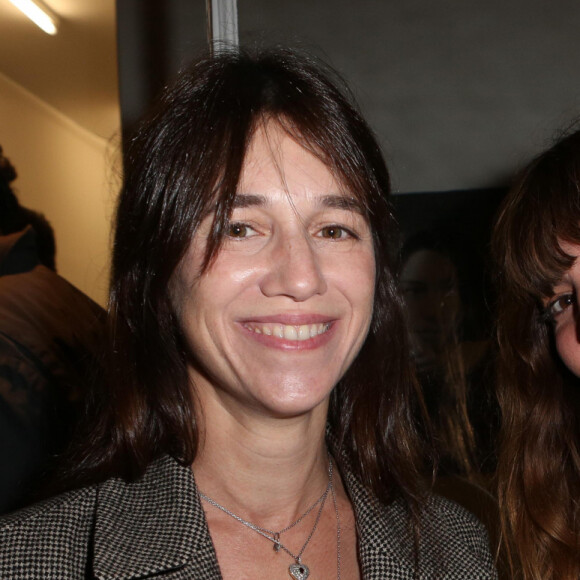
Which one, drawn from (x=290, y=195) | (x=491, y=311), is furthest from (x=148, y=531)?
(x=491, y=311)

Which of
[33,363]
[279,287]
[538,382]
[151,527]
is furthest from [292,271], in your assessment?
[538,382]

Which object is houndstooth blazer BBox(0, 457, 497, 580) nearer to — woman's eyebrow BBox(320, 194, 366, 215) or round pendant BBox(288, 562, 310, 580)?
round pendant BBox(288, 562, 310, 580)

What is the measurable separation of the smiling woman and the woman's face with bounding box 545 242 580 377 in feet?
1.11

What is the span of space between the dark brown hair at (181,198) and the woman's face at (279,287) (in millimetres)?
33

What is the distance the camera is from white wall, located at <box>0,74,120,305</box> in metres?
1.73

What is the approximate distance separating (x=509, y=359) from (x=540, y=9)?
84 cm

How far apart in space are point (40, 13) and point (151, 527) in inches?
A: 41.7

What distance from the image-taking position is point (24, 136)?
174cm

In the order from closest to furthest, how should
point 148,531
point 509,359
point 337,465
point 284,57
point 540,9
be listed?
point 148,531 < point 284,57 < point 337,465 < point 509,359 < point 540,9

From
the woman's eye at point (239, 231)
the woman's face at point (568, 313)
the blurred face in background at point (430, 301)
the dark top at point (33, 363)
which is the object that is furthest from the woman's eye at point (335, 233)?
the blurred face in background at point (430, 301)

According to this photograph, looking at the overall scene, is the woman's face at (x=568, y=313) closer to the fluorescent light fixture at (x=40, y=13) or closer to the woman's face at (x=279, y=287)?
the woman's face at (x=279, y=287)

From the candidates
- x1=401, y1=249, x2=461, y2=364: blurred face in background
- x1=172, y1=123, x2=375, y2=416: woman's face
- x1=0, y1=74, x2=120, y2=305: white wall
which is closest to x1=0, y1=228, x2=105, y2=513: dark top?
x1=0, y1=74, x2=120, y2=305: white wall

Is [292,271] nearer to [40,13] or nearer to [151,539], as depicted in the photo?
Answer: [151,539]

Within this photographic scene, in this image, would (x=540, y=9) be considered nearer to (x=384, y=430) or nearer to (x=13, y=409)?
(x=384, y=430)
